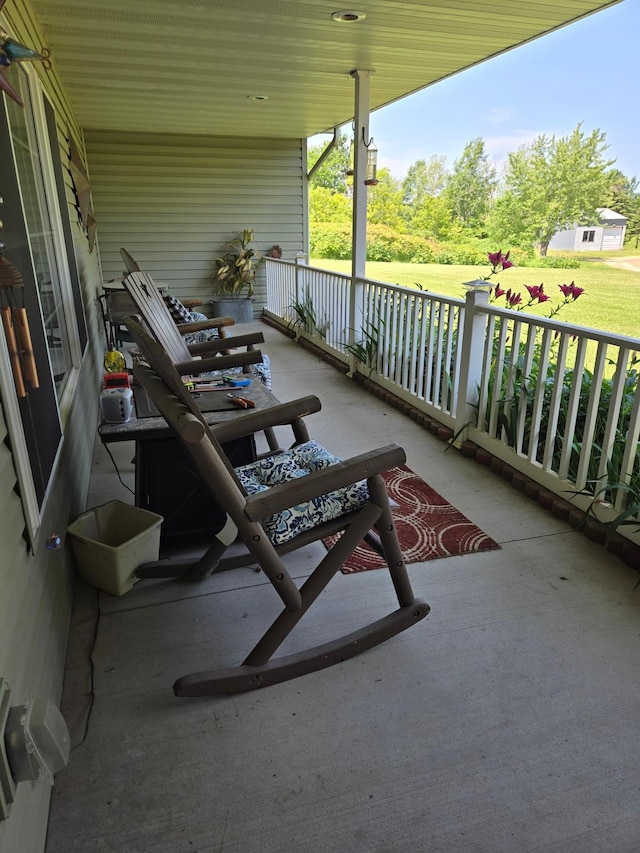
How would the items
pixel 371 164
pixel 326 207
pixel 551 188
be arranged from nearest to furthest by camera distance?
pixel 371 164 → pixel 551 188 → pixel 326 207

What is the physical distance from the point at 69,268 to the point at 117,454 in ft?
3.88

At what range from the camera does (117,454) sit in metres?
3.54

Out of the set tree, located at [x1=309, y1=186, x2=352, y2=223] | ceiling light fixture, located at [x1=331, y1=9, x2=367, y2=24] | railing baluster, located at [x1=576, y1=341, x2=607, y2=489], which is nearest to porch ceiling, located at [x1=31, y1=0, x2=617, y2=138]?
ceiling light fixture, located at [x1=331, y1=9, x2=367, y2=24]

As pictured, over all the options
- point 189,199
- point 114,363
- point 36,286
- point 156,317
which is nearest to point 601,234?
point 189,199

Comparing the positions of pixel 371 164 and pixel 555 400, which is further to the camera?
pixel 371 164

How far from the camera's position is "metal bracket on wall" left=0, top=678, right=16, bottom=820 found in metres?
0.99

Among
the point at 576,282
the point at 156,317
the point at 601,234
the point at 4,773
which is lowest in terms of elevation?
the point at 576,282

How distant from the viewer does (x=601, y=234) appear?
1427cm

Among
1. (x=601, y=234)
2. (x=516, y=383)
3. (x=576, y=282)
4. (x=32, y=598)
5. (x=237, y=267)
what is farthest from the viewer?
(x=601, y=234)

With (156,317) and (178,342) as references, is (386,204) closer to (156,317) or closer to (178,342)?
(178,342)

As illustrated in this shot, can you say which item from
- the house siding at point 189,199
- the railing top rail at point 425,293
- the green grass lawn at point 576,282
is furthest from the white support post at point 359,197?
the green grass lawn at point 576,282

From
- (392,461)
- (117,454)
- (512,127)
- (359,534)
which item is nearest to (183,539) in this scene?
(359,534)

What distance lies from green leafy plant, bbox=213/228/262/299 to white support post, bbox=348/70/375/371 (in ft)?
11.5

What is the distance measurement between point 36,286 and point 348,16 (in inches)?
111
